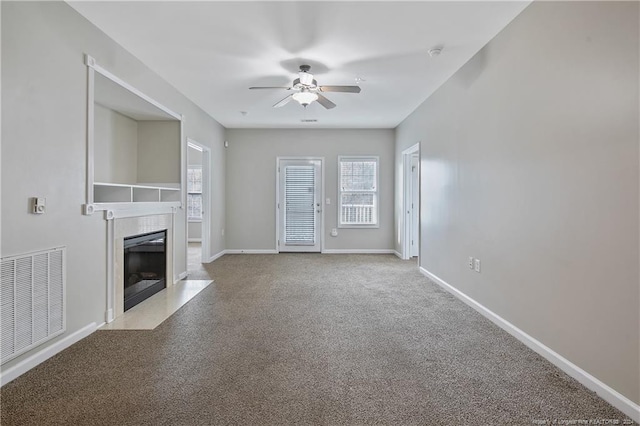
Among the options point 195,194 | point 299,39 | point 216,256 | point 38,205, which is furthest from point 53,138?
point 195,194

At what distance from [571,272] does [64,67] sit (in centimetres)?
370

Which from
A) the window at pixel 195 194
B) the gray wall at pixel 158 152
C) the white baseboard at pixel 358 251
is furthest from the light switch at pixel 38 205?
the window at pixel 195 194

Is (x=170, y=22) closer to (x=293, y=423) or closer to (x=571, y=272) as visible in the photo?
(x=293, y=423)

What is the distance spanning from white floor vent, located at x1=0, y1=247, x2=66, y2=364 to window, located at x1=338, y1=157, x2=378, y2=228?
5.07 metres

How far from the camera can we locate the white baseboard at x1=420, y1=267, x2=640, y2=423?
5.63ft

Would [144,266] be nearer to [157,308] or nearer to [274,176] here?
[157,308]

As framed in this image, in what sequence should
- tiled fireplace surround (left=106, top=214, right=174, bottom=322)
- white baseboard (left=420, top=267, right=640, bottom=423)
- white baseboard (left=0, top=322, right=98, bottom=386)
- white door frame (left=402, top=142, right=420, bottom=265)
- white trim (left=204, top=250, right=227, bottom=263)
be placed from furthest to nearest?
white door frame (left=402, top=142, right=420, bottom=265) < white trim (left=204, top=250, right=227, bottom=263) < tiled fireplace surround (left=106, top=214, right=174, bottom=322) < white baseboard (left=0, top=322, right=98, bottom=386) < white baseboard (left=420, top=267, right=640, bottom=423)

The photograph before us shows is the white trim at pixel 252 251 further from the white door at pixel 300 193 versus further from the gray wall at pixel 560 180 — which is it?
the gray wall at pixel 560 180

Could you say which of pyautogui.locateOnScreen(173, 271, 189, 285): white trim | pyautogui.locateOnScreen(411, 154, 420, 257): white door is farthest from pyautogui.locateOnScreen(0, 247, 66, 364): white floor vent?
pyautogui.locateOnScreen(411, 154, 420, 257): white door

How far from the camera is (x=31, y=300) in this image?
7.09 feet

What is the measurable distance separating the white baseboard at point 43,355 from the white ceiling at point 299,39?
2444mm

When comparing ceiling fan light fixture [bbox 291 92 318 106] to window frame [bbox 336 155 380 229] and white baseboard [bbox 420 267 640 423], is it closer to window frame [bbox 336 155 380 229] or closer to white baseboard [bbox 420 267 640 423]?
white baseboard [bbox 420 267 640 423]

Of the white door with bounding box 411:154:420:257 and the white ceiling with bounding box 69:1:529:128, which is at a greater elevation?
the white ceiling with bounding box 69:1:529:128

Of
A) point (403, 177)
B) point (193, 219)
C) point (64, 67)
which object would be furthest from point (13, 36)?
point (193, 219)
